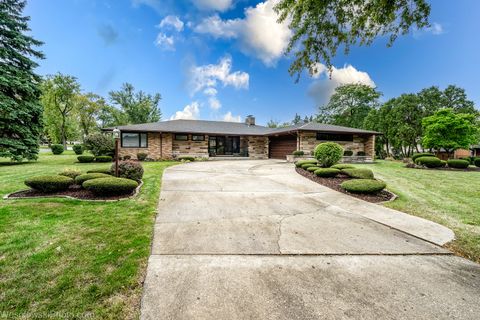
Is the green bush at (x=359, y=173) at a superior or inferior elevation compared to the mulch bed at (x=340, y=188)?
superior

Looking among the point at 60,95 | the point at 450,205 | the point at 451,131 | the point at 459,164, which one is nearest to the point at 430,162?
the point at 459,164

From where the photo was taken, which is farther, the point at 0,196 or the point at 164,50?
the point at 164,50

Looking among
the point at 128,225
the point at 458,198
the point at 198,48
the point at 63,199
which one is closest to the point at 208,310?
the point at 128,225

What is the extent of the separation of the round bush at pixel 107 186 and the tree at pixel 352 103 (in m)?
36.4

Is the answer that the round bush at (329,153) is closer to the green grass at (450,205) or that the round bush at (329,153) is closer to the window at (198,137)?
the green grass at (450,205)

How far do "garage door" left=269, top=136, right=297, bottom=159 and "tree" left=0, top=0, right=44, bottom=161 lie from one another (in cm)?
1928

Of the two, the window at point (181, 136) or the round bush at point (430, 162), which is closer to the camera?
the round bush at point (430, 162)

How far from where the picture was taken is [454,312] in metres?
1.96

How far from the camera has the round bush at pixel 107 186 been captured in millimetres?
5375

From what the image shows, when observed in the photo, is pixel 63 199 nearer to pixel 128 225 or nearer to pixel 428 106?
pixel 128 225

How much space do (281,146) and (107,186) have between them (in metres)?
18.0

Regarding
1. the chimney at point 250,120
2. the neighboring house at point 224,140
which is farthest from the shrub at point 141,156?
the chimney at point 250,120

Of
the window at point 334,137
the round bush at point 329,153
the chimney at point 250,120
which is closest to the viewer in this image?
the round bush at point 329,153

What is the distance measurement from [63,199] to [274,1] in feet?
22.5
